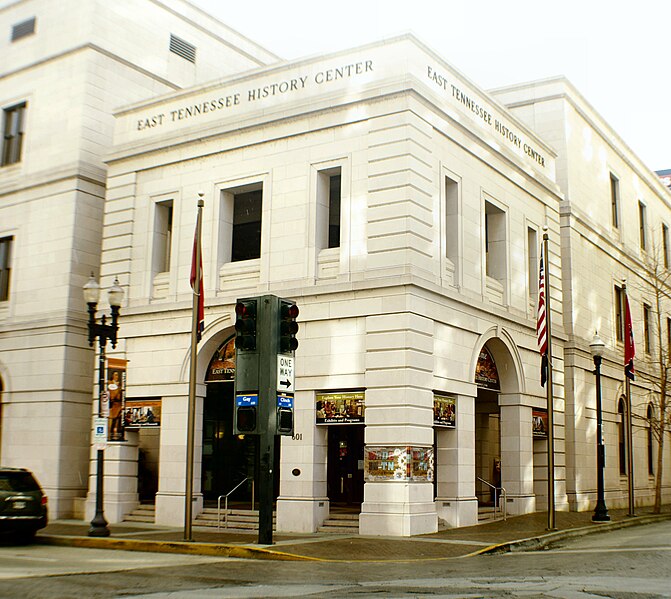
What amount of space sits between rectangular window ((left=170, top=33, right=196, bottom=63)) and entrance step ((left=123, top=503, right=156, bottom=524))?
17.3 meters

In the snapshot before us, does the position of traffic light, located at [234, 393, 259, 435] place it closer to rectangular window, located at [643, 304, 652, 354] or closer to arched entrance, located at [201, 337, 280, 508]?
arched entrance, located at [201, 337, 280, 508]

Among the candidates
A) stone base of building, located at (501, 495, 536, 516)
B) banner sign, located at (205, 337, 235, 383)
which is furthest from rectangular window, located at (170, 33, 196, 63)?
stone base of building, located at (501, 495, 536, 516)

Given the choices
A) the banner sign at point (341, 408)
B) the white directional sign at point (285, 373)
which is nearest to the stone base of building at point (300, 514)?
the banner sign at point (341, 408)

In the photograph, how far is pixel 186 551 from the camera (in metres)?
18.8

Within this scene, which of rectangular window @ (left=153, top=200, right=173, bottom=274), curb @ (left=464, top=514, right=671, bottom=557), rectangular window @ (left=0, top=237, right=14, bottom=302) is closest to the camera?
curb @ (left=464, top=514, right=671, bottom=557)

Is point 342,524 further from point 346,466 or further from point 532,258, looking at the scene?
point 532,258

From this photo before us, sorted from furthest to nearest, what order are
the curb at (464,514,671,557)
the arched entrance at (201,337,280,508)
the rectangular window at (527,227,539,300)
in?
the rectangular window at (527,227,539,300)
the arched entrance at (201,337,280,508)
the curb at (464,514,671,557)

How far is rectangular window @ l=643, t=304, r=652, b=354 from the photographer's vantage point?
139 feet

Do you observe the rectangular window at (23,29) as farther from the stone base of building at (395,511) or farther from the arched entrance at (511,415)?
the stone base of building at (395,511)

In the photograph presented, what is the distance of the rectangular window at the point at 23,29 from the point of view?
32.9 meters

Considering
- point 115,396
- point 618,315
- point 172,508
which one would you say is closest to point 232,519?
point 172,508

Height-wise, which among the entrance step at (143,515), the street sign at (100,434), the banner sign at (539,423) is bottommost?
the entrance step at (143,515)

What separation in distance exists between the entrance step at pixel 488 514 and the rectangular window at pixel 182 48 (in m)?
20.1

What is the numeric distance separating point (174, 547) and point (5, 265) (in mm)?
16255
